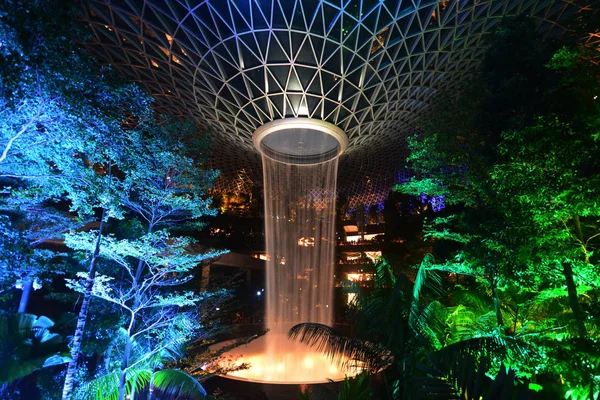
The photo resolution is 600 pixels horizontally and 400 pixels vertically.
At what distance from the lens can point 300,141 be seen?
87.2 feet

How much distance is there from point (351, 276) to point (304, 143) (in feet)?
66.1

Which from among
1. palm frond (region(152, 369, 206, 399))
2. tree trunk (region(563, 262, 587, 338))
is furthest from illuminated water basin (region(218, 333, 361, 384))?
tree trunk (region(563, 262, 587, 338))

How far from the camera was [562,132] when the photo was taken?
19.0 feet

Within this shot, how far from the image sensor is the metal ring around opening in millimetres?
23531

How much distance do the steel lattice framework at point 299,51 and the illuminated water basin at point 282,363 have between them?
16.0 m

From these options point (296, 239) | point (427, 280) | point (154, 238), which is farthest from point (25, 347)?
point (296, 239)

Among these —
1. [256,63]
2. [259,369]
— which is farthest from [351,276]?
[256,63]

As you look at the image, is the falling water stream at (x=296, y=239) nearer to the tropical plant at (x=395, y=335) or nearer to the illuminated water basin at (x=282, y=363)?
the illuminated water basin at (x=282, y=363)

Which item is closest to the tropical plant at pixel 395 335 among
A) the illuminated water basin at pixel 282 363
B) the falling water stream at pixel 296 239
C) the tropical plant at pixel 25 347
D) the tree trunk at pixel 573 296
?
the tree trunk at pixel 573 296

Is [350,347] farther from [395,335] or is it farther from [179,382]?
[179,382]

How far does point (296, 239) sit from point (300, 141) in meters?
15.6

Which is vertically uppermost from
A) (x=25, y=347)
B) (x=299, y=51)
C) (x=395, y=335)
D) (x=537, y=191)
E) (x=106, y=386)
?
(x=299, y=51)

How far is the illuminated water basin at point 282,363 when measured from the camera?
1375cm

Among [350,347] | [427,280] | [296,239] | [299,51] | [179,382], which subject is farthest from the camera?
[296,239]
